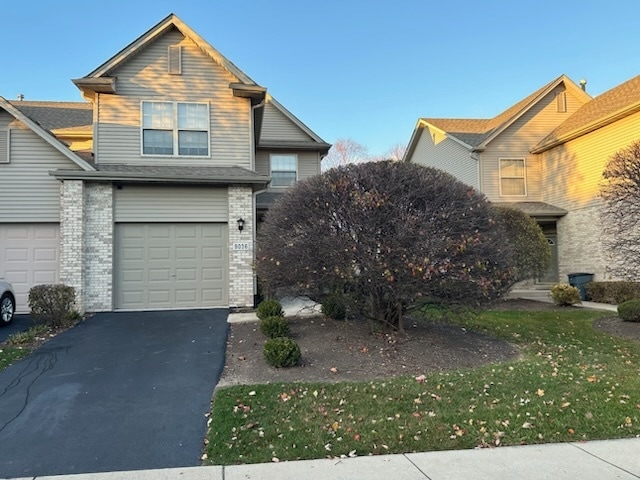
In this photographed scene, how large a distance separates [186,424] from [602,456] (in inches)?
158

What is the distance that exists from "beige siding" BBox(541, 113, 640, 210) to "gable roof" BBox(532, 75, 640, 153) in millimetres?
288

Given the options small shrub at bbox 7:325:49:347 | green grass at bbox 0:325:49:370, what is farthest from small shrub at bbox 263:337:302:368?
small shrub at bbox 7:325:49:347

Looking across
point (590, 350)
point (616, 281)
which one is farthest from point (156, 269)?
point (616, 281)

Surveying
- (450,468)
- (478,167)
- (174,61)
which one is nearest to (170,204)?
(174,61)

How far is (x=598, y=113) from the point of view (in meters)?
16.0

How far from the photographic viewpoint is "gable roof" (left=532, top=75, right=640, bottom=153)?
1453 centimetres

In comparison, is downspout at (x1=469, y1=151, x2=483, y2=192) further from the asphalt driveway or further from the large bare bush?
the asphalt driveway

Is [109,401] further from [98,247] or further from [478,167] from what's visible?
[478,167]

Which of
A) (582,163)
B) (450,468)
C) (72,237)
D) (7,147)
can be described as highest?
(582,163)

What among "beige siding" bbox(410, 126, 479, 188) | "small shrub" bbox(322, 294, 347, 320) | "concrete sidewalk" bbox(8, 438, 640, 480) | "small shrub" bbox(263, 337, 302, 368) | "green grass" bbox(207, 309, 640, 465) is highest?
"beige siding" bbox(410, 126, 479, 188)

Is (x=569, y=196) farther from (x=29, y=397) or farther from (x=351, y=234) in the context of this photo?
(x=29, y=397)

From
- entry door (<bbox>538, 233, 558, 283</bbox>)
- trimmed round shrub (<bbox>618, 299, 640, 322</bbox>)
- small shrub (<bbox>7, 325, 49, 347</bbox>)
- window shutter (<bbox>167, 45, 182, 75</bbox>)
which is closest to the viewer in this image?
small shrub (<bbox>7, 325, 49, 347</bbox>)

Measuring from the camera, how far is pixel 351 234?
22.0 feet

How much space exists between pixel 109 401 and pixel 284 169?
43.0 feet
